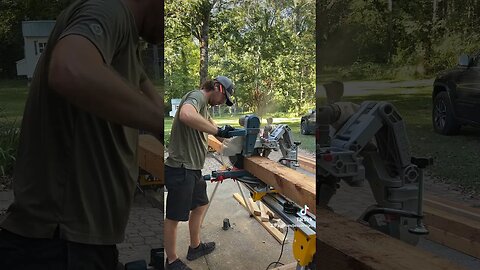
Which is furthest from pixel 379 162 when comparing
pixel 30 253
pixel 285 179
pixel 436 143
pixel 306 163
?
pixel 30 253

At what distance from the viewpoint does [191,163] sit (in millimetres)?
1607

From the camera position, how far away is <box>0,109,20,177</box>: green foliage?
3.49 feet

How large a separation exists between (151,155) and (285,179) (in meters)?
0.68

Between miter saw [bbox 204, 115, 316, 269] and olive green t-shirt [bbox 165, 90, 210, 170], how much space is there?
0.09m

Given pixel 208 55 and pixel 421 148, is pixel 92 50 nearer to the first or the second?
pixel 208 55

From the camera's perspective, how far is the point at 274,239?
5.77ft

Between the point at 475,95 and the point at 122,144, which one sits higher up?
the point at 475,95

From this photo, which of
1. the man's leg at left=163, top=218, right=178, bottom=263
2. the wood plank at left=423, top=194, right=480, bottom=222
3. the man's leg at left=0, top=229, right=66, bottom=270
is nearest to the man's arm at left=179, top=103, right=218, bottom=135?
the man's leg at left=163, top=218, right=178, bottom=263

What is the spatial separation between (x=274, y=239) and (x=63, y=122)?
3.36 ft

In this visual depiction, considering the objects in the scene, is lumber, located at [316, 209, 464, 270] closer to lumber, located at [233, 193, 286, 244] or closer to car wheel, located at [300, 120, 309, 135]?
car wheel, located at [300, 120, 309, 135]

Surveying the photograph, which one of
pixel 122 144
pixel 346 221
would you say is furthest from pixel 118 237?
pixel 346 221

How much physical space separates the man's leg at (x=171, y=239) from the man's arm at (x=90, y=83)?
592mm

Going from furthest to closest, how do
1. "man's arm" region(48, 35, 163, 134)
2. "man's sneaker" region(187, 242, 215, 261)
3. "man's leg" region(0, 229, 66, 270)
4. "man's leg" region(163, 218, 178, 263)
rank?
"man's sneaker" region(187, 242, 215, 261) → "man's leg" region(163, 218, 178, 263) → "man's leg" region(0, 229, 66, 270) → "man's arm" region(48, 35, 163, 134)

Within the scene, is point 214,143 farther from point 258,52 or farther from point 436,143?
point 436,143
